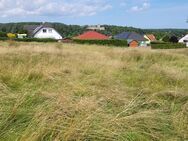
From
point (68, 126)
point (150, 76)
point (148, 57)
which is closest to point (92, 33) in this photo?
point (148, 57)

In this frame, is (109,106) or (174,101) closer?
(109,106)

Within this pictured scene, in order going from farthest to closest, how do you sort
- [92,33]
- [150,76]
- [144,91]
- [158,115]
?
[92,33] → [150,76] → [144,91] → [158,115]

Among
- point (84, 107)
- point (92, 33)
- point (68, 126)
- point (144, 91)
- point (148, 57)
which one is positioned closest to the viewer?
point (68, 126)

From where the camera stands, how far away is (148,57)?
15.0m

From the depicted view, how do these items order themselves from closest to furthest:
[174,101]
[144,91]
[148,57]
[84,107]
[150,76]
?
[84,107] → [174,101] → [144,91] → [150,76] → [148,57]

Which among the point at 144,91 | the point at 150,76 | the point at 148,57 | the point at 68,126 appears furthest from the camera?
the point at 148,57

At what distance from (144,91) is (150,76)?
246 cm

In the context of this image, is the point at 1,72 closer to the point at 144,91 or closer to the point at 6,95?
the point at 6,95

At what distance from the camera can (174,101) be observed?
529cm

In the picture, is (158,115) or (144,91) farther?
(144,91)

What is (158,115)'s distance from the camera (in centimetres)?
430

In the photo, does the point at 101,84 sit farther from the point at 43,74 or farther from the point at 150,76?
the point at 150,76

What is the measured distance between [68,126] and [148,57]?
11.8 m

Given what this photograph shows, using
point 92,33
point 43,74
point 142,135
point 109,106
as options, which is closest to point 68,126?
point 142,135
